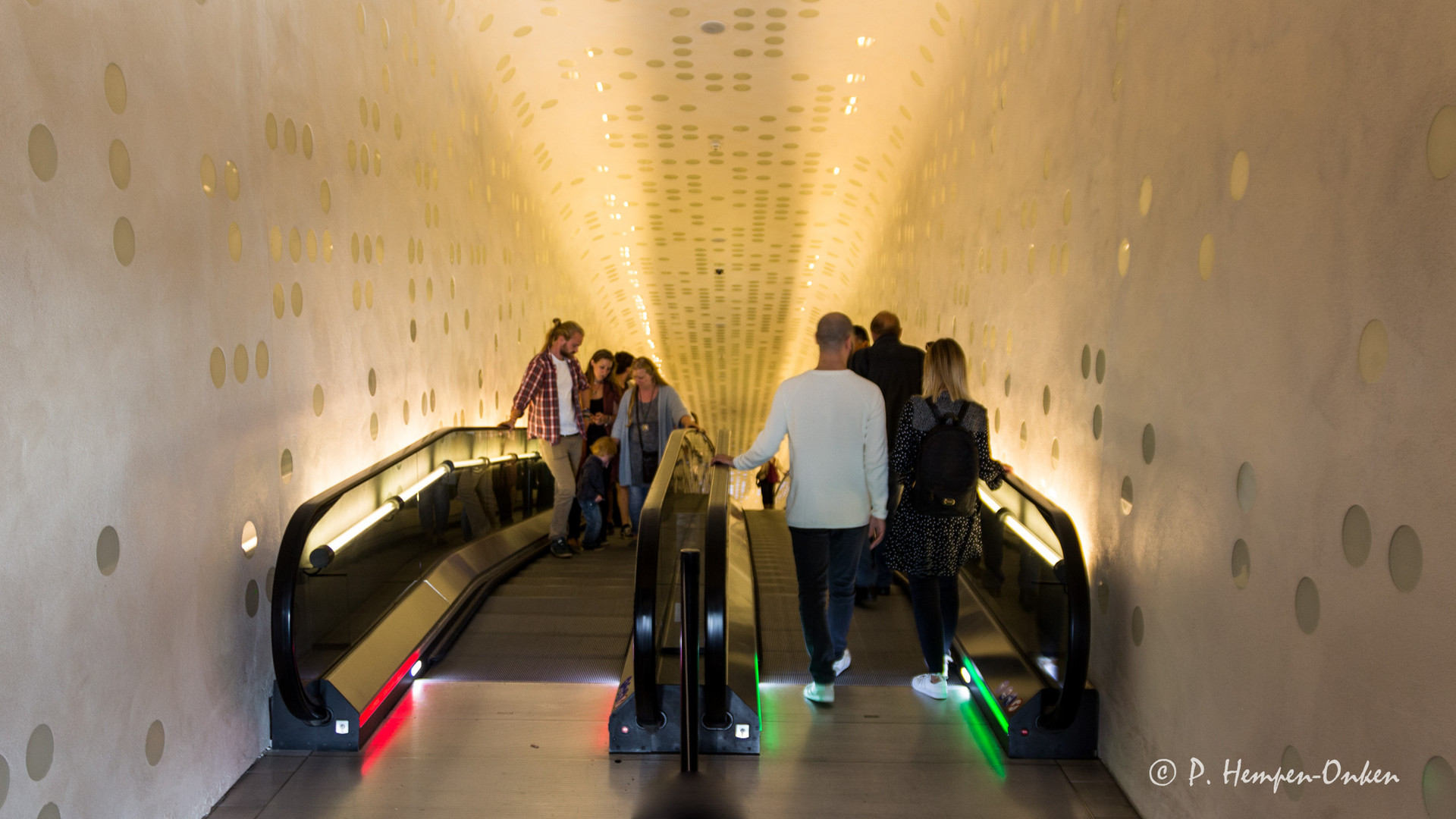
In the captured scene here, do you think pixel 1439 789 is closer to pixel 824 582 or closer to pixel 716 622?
pixel 716 622

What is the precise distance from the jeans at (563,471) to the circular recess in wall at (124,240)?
403 centimetres

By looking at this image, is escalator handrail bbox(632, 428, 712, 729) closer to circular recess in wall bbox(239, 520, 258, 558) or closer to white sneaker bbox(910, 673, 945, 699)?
white sneaker bbox(910, 673, 945, 699)

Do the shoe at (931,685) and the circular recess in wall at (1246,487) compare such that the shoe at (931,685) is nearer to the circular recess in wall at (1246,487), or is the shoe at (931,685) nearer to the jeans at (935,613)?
the jeans at (935,613)

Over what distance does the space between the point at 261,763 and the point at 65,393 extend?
175cm

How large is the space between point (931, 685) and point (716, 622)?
49.4 inches

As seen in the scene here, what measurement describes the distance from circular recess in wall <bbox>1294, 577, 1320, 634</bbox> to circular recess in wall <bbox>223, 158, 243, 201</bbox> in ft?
11.4

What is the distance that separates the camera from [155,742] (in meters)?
2.89

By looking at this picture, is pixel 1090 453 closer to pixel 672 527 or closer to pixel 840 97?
pixel 672 527

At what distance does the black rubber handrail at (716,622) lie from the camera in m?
3.57

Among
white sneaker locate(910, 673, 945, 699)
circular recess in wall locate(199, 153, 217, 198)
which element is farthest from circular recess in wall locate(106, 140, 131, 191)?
white sneaker locate(910, 673, 945, 699)

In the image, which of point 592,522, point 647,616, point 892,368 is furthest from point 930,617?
point 592,522

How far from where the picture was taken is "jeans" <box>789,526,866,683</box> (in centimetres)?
404

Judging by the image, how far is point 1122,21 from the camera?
11.4 ft

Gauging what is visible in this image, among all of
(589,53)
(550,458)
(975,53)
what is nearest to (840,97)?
(589,53)
